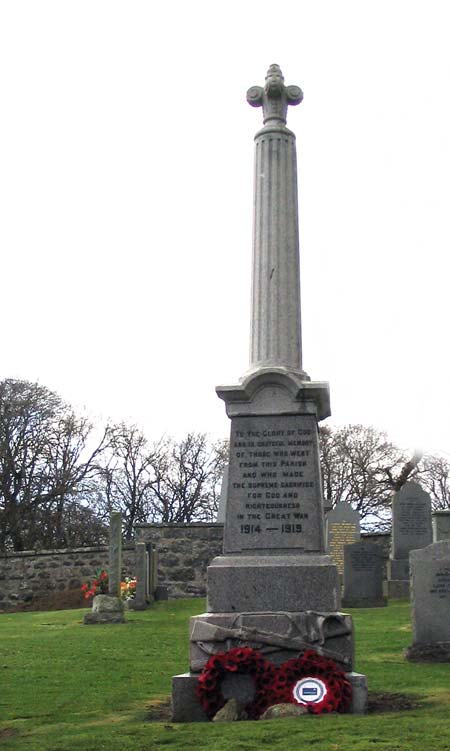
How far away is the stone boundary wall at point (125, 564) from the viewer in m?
23.4

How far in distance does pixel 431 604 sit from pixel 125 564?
15.0 meters

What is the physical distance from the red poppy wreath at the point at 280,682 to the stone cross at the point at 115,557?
30.6ft

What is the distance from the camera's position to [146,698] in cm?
809

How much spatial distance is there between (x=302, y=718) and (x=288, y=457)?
2.48 m

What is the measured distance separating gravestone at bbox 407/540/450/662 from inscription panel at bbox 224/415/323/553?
11.6 feet

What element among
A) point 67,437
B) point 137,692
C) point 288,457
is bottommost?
point 137,692

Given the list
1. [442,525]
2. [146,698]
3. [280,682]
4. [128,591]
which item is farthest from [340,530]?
[280,682]

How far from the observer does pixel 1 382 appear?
113ft

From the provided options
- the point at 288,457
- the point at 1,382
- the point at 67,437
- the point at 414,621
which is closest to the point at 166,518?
the point at 67,437

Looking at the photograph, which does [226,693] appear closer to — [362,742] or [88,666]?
[362,742]

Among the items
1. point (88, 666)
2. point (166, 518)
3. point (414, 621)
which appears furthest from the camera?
point (166, 518)

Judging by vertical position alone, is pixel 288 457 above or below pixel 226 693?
above

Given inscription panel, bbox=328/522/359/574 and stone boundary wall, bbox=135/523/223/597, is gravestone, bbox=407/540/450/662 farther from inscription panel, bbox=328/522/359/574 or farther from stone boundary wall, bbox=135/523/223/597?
stone boundary wall, bbox=135/523/223/597

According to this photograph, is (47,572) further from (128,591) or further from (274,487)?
(274,487)
